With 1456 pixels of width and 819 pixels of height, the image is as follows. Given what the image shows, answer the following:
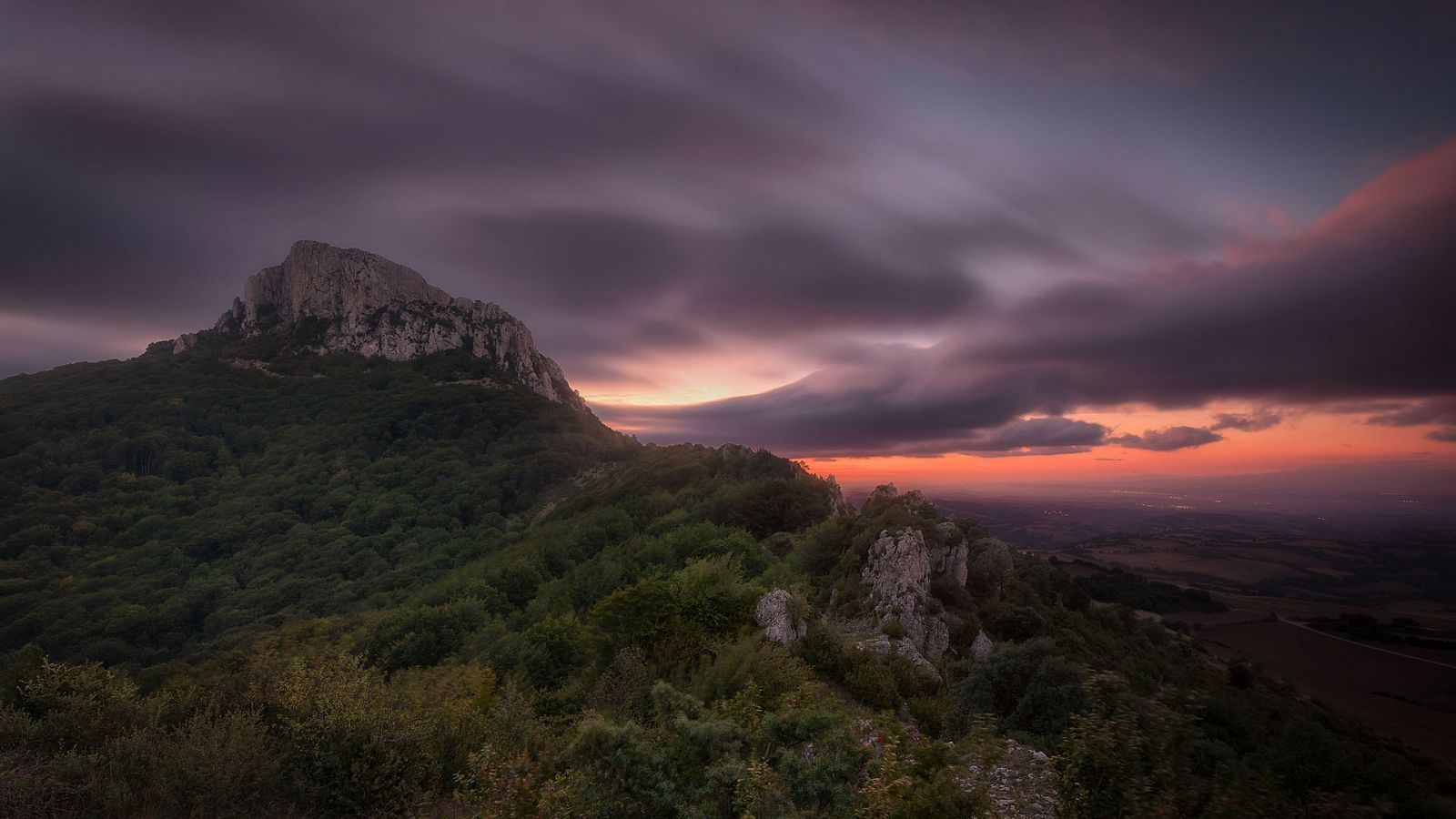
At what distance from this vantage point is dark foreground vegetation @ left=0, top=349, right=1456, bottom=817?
764 cm

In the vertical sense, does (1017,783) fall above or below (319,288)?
below

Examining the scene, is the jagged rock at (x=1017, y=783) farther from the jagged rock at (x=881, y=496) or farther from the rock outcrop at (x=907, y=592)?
the jagged rock at (x=881, y=496)

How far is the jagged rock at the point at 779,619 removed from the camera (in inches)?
640

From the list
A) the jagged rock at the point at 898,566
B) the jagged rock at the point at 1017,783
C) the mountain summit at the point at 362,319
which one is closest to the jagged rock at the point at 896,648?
the jagged rock at the point at 898,566

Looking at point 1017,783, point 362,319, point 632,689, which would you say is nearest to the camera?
point 1017,783

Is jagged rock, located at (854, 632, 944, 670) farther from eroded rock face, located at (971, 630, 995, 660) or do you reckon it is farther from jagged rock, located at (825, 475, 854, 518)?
jagged rock, located at (825, 475, 854, 518)

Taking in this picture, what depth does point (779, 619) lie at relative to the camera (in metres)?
16.8

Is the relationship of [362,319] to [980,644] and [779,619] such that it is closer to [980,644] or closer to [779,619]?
[779,619]

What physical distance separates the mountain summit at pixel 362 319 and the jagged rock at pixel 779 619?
478ft

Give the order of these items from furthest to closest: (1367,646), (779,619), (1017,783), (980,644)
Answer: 1. (1367,646)
2. (980,644)
3. (779,619)
4. (1017,783)

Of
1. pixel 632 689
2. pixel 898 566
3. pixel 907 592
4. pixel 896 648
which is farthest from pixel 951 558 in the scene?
pixel 632 689

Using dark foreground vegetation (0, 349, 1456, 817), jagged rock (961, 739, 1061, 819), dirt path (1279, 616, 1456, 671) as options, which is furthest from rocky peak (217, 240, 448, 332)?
dirt path (1279, 616, 1456, 671)

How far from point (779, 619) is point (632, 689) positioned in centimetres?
508

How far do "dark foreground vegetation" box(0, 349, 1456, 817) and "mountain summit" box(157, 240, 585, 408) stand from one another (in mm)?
88172
